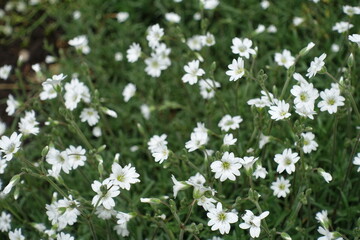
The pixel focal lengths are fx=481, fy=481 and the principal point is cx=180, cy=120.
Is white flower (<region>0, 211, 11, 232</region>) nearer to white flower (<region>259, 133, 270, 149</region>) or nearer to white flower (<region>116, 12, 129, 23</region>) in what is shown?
white flower (<region>259, 133, 270, 149</region>)

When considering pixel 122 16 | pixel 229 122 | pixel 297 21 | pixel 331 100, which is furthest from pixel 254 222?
pixel 122 16

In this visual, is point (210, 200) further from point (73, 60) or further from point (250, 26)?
point (73, 60)

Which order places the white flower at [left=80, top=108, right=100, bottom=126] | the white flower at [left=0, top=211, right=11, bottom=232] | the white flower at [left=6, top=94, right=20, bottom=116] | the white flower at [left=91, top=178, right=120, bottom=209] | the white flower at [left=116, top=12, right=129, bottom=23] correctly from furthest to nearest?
the white flower at [left=116, top=12, right=129, bottom=23] < the white flower at [left=6, top=94, right=20, bottom=116] < the white flower at [left=80, top=108, right=100, bottom=126] < the white flower at [left=0, top=211, right=11, bottom=232] < the white flower at [left=91, top=178, right=120, bottom=209]

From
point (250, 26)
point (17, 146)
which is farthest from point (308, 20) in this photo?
point (17, 146)

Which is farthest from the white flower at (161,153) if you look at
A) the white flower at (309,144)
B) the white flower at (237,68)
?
the white flower at (309,144)

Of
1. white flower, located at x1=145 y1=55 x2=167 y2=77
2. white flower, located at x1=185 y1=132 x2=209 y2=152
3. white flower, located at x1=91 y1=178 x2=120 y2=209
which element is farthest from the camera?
white flower, located at x1=145 y1=55 x2=167 y2=77

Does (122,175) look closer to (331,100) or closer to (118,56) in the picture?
(331,100)

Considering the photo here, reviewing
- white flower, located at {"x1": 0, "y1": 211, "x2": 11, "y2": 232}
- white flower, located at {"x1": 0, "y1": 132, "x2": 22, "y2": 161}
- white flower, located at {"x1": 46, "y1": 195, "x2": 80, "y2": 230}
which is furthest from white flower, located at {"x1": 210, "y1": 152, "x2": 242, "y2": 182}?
white flower, located at {"x1": 0, "y1": 211, "x2": 11, "y2": 232}
